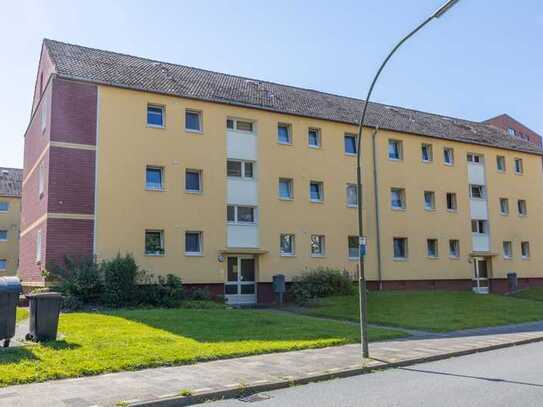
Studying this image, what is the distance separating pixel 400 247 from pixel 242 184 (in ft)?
32.6

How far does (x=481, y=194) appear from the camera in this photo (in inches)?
1356

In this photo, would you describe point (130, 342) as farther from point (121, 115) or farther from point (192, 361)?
point (121, 115)

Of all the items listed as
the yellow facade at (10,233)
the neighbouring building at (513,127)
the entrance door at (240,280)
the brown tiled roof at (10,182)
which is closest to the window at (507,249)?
the entrance door at (240,280)

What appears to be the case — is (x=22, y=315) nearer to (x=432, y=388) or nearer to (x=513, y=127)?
(x=432, y=388)

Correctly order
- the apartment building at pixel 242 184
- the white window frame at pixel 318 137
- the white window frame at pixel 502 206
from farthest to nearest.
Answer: the white window frame at pixel 502 206 → the white window frame at pixel 318 137 → the apartment building at pixel 242 184

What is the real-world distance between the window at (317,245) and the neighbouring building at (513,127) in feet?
146

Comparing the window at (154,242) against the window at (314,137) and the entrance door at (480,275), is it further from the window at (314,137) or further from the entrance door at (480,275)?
the entrance door at (480,275)

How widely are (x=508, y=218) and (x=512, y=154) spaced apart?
450 cm

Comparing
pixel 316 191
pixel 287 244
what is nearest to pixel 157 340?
pixel 287 244

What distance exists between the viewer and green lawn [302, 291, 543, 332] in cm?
1812

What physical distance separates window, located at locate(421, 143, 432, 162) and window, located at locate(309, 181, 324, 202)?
7678 millimetres

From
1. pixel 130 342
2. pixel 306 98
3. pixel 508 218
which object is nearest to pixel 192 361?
pixel 130 342

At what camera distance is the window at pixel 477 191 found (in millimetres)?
34106

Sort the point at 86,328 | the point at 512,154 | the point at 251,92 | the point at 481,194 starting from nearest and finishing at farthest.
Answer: the point at 86,328 → the point at 251,92 → the point at 481,194 → the point at 512,154
